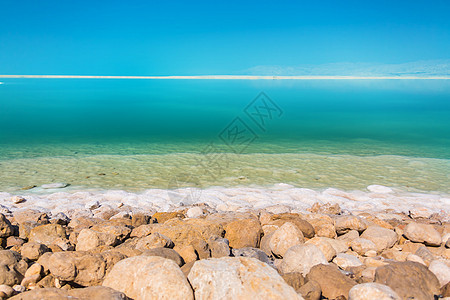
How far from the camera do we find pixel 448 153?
14109mm

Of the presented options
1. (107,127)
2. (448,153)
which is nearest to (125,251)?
(448,153)

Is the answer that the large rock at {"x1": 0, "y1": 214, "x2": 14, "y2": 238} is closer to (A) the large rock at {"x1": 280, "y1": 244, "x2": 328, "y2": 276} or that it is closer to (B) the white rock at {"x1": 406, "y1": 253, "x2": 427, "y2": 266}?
(A) the large rock at {"x1": 280, "y1": 244, "x2": 328, "y2": 276}

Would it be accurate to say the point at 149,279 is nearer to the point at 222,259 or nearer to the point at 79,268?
the point at 222,259

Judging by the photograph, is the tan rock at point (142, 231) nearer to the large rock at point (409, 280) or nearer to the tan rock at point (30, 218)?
the tan rock at point (30, 218)

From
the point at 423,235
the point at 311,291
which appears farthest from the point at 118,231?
the point at 423,235

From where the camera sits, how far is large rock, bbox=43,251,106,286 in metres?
3.75

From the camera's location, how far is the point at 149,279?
327 centimetres

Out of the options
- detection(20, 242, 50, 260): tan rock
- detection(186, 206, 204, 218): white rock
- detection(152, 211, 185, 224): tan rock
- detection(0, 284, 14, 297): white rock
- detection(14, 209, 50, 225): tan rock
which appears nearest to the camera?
detection(0, 284, 14, 297): white rock

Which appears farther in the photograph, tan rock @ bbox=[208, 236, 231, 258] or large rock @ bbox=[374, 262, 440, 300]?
tan rock @ bbox=[208, 236, 231, 258]

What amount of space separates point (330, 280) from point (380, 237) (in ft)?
5.23

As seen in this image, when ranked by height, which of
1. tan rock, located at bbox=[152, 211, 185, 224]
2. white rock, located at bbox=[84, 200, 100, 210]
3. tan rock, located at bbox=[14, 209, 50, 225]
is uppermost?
tan rock, located at bbox=[14, 209, 50, 225]

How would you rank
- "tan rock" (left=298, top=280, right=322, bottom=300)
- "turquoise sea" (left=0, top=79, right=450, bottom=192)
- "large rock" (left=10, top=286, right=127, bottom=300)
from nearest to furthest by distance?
"large rock" (left=10, top=286, right=127, bottom=300) < "tan rock" (left=298, top=280, right=322, bottom=300) < "turquoise sea" (left=0, top=79, right=450, bottom=192)

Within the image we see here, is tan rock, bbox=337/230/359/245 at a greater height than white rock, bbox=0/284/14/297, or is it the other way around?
white rock, bbox=0/284/14/297

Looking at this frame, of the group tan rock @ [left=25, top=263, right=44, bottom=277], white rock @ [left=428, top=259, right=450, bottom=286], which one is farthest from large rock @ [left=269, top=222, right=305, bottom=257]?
tan rock @ [left=25, top=263, right=44, bottom=277]
